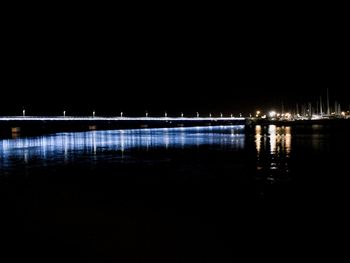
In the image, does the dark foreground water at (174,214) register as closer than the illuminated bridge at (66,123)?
Yes

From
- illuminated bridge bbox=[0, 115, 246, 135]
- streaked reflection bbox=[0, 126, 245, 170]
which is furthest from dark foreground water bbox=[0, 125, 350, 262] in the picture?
illuminated bridge bbox=[0, 115, 246, 135]

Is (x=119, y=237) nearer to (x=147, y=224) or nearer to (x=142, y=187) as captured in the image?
(x=147, y=224)

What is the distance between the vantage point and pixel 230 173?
15.3 metres

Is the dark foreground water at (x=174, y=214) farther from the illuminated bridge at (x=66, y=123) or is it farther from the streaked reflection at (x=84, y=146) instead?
the illuminated bridge at (x=66, y=123)

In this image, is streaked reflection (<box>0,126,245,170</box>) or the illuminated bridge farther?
the illuminated bridge

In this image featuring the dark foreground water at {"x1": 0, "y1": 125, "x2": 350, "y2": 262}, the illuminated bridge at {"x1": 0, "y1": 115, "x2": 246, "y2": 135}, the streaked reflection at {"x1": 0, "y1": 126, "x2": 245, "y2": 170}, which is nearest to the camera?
the dark foreground water at {"x1": 0, "y1": 125, "x2": 350, "y2": 262}

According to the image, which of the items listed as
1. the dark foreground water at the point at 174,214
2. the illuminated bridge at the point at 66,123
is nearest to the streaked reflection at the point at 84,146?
the dark foreground water at the point at 174,214

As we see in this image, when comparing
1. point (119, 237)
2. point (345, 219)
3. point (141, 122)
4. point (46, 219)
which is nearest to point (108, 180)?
point (46, 219)

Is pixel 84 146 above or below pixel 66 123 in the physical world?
below

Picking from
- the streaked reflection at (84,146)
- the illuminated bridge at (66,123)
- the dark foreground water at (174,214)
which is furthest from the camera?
the illuminated bridge at (66,123)

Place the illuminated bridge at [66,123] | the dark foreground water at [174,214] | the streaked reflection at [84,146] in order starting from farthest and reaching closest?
the illuminated bridge at [66,123], the streaked reflection at [84,146], the dark foreground water at [174,214]

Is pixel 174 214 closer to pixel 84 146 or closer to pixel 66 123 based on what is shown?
pixel 84 146

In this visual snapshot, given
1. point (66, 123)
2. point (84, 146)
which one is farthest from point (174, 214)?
point (66, 123)

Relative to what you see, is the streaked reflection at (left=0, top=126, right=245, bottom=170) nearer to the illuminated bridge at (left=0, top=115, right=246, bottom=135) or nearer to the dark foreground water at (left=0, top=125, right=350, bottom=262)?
the dark foreground water at (left=0, top=125, right=350, bottom=262)
